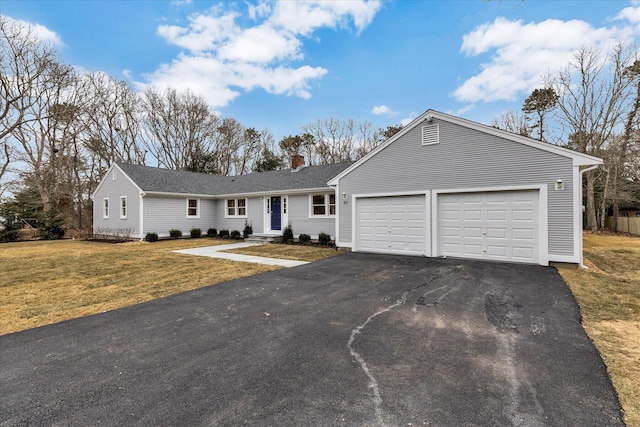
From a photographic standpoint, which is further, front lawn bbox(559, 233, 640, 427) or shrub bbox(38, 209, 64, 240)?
shrub bbox(38, 209, 64, 240)

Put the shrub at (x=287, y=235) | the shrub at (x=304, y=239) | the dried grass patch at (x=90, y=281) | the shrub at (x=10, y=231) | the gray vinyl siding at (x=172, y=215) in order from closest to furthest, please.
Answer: the dried grass patch at (x=90, y=281), the shrub at (x=304, y=239), the shrub at (x=287, y=235), the gray vinyl siding at (x=172, y=215), the shrub at (x=10, y=231)

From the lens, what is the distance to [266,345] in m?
3.56

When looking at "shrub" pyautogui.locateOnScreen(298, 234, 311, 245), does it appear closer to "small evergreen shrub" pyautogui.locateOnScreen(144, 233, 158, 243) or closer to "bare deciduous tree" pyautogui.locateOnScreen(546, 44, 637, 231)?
"small evergreen shrub" pyautogui.locateOnScreen(144, 233, 158, 243)

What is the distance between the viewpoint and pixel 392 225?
10930 mm

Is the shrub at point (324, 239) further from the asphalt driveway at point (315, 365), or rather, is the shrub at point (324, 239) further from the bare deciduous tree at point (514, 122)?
the bare deciduous tree at point (514, 122)

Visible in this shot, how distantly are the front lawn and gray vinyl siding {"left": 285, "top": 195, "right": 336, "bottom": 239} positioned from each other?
9.04 m

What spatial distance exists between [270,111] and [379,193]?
1681cm

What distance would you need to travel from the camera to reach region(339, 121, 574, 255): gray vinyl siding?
8148 millimetres

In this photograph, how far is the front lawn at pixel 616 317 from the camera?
2676mm

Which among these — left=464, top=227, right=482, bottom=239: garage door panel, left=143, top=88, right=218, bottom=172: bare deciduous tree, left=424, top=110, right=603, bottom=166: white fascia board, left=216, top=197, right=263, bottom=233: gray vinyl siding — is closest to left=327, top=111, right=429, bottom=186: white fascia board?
left=424, top=110, right=603, bottom=166: white fascia board

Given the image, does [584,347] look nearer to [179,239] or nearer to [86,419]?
[86,419]

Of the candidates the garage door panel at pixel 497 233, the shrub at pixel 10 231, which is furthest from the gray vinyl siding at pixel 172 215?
the garage door panel at pixel 497 233

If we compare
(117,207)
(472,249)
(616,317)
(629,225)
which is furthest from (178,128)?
(629,225)

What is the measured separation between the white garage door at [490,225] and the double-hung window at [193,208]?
1485 centimetres
